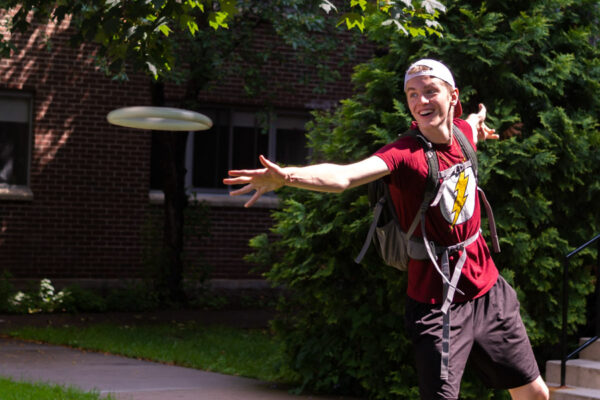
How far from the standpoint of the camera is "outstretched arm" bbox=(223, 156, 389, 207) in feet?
12.2

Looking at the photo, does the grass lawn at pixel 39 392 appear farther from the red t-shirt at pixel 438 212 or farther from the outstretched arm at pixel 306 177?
the outstretched arm at pixel 306 177

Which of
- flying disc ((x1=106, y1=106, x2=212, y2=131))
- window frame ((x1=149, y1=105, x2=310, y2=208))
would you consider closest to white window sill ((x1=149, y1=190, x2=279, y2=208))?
window frame ((x1=149, y1=105, x2=310, y2=208))

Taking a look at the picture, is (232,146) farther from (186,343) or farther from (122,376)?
(122,376)

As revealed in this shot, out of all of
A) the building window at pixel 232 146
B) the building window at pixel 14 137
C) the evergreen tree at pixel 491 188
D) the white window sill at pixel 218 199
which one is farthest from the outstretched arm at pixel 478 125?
the building window at pixel 14 137

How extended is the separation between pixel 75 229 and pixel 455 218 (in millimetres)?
11750

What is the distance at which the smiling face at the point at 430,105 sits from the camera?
4277 mm

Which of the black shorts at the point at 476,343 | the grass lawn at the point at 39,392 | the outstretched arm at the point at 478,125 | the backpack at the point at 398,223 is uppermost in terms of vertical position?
the outstretched arm at the point at 478,125

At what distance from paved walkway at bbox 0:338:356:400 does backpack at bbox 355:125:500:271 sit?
343cm

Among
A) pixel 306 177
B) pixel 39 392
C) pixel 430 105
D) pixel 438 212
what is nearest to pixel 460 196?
pixel 438 212

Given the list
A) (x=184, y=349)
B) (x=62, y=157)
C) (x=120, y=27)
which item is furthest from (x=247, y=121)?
(x=120, y=27)

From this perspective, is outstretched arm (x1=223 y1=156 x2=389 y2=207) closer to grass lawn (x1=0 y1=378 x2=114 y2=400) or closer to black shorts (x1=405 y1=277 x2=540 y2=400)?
black shorts (x1=405 y1=277 x2=540 y2=400)

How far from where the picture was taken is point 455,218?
427 cm

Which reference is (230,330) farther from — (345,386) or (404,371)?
(404,371)

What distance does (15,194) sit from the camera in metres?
14.9
